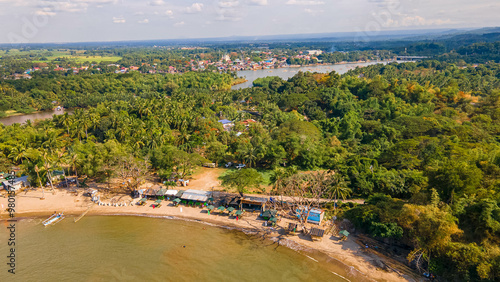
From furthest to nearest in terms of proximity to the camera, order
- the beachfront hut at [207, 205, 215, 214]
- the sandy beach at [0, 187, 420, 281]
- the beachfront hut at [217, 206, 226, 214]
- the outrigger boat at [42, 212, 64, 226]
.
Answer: the beachfront hut at [207, 205, 215, 214] < the beachfront hut at [217, 206, 226, 214] < the outrigger boat at [42, 212, 64, 226] < the sandy beach at [0, 187, 420, 281]

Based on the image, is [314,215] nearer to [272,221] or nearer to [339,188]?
[272,221]

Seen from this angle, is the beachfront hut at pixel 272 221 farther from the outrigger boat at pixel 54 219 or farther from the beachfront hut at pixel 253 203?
the outrigger boat at pixel 54 219

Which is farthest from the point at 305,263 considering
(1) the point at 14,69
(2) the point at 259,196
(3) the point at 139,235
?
(1) the point at 14,69

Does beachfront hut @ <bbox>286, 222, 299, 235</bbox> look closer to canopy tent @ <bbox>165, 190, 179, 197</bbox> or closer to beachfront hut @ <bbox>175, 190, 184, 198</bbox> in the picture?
beachfront hut @ <bbox>175, 190, 184, 198</bbox>

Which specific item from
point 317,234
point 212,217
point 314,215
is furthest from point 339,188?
point 212,217

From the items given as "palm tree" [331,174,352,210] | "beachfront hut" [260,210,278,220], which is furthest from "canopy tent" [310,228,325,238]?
"palm tree" [331,174,352,210]

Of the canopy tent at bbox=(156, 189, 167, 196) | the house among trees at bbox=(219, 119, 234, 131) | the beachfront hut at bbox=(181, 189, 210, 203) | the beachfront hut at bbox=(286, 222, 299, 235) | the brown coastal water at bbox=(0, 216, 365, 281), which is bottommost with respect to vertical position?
the brown coastal water at bbox=(0, 216, 365, 281)

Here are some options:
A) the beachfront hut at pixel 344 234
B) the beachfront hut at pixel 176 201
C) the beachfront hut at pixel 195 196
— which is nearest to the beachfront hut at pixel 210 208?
the beachfront hut at pixel 195 196
